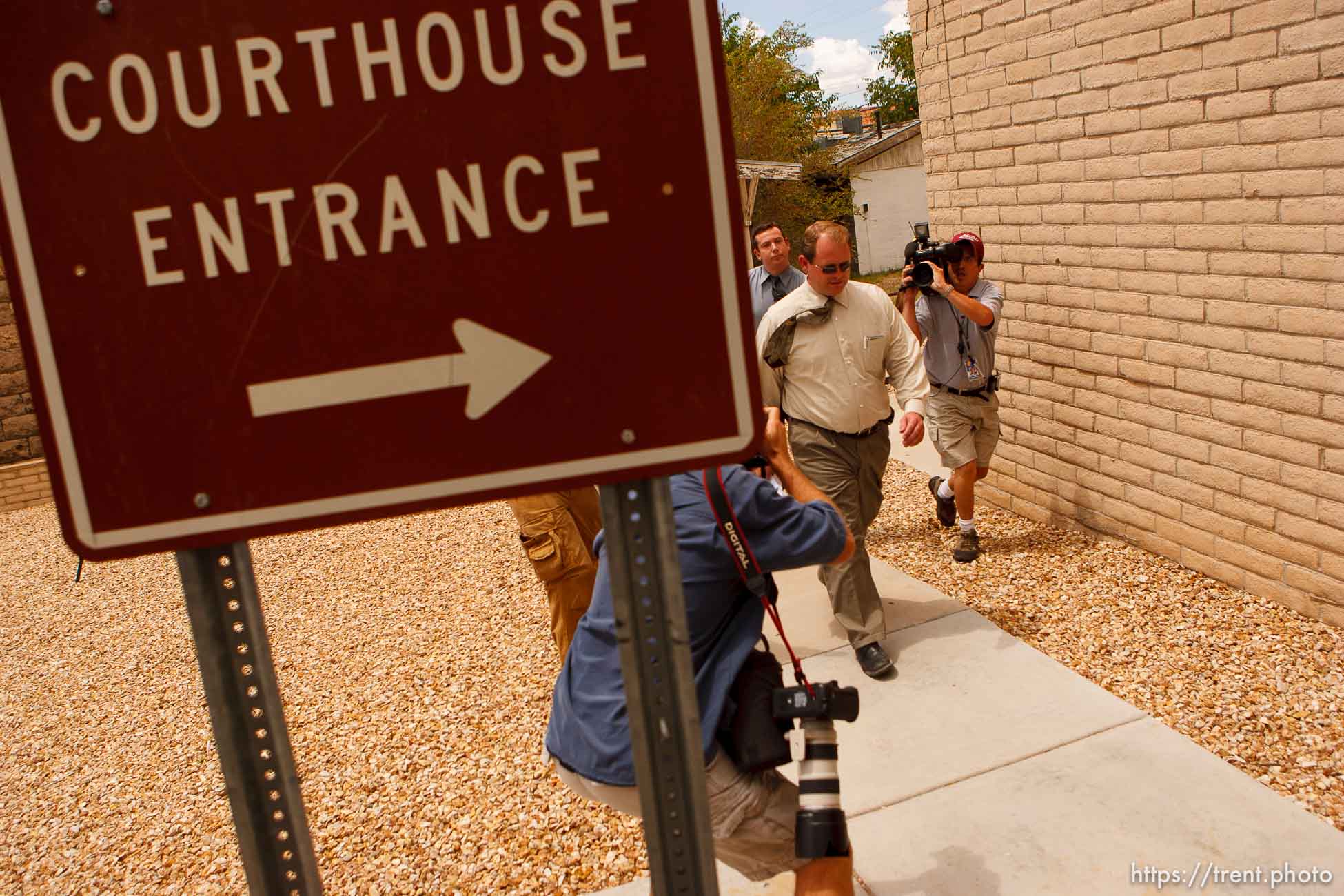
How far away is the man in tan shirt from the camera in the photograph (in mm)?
4750

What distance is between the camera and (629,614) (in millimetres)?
1320

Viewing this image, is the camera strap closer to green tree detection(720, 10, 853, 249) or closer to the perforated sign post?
the perforated sign post

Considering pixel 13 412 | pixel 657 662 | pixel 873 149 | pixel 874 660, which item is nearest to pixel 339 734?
pixel 874 660

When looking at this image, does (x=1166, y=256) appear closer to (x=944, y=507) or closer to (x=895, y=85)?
(x=944, y=507)

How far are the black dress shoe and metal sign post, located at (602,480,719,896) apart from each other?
3461mm

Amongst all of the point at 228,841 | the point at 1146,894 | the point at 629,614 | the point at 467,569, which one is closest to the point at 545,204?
the point at 629,614

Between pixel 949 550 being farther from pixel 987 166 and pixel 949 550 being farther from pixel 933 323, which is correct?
pixel 987 166

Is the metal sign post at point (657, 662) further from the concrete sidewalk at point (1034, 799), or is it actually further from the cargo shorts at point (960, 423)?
the cargo shorts at point (960, 423)

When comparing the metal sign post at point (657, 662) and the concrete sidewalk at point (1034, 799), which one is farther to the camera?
the concrete sidewalk at point (1034, 799)

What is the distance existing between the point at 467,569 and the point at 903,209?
30496mm

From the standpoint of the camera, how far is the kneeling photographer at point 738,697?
7.95 feet

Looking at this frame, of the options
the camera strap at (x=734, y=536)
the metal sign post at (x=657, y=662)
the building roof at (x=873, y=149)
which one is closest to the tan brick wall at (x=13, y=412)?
the camera strap at (x=734, y=536)

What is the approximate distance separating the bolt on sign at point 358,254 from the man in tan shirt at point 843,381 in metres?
3.57

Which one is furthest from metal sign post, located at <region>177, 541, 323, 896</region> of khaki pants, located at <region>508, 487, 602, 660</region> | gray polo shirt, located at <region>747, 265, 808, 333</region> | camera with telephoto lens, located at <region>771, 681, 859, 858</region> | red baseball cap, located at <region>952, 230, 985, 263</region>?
gray polo shirt, located at <region>747, 265, 808, 333</region>
